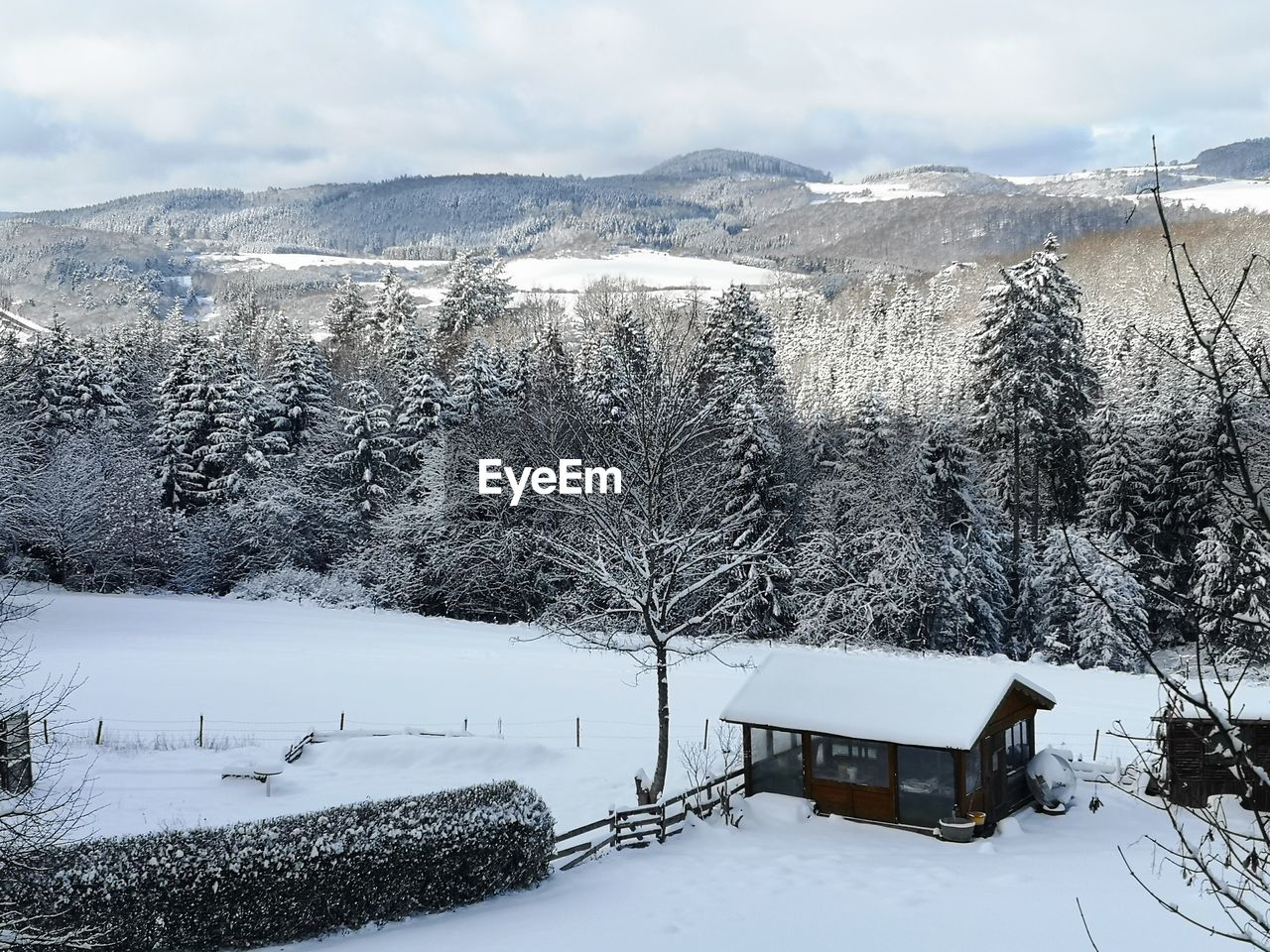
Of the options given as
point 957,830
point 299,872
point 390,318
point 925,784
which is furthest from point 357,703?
point 390,318

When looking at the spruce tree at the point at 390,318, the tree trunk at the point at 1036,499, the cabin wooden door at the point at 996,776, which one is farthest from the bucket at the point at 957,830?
the spruce tree at the point at 390,318

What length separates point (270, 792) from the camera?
2077cm

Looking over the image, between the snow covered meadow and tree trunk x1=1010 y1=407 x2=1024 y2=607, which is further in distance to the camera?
tree trunk x1=1010 y1=407 x2=1024 y2=607

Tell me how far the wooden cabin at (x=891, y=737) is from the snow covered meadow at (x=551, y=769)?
2.21 feet

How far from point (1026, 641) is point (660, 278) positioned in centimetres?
16528

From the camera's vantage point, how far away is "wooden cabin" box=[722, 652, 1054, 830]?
18453mm

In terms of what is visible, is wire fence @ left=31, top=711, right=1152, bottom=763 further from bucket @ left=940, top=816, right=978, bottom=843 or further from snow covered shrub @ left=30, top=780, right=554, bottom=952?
snow covered shrub @ left=30, top=780, right=554, bottom=952

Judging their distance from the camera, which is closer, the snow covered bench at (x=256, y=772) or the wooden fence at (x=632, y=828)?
the wooden fence at (x=632, y=828)

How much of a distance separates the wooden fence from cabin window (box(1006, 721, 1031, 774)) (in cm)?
615

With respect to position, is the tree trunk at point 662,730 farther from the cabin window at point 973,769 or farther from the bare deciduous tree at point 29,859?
the bare deciduous tree at point 29,859

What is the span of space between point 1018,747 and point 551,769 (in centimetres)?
1078

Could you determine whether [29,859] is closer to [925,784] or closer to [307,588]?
[925,784]

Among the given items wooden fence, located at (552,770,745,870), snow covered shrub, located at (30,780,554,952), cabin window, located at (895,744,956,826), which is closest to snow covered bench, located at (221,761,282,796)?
snow covered shrub, located at (30,780,554,952)

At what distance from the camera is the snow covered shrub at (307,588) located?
45219mm
